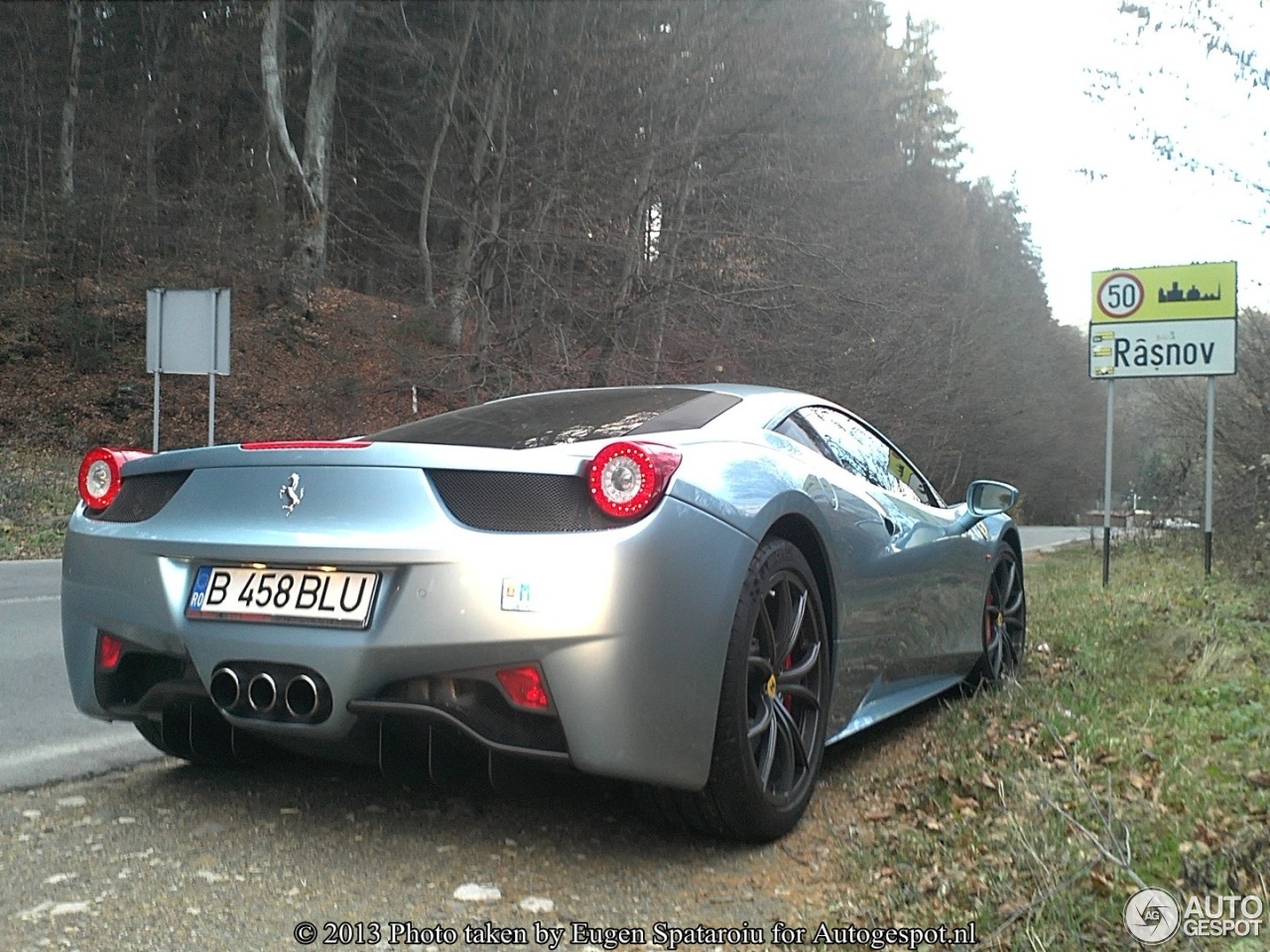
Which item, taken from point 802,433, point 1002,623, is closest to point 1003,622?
point 1002,623

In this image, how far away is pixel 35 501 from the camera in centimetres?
1630

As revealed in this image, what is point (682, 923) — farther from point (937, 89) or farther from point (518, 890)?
point (937, 89)

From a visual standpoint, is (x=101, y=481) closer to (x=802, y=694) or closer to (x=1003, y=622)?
(x=802, y=694)

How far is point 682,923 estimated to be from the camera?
282cm

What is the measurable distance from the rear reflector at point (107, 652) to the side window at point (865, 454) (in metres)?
2.33

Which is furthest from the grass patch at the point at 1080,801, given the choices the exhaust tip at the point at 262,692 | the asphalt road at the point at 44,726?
the asphalt road at the point at 44,726

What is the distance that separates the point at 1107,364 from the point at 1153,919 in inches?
413

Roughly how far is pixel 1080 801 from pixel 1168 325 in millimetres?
9709

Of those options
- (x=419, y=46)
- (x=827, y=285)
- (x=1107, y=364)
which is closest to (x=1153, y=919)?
(x=1107, y=364)

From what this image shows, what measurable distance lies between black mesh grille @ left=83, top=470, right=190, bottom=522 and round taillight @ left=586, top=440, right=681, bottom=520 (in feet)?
4.01

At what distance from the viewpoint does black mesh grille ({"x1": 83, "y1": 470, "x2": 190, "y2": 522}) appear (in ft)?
11.4

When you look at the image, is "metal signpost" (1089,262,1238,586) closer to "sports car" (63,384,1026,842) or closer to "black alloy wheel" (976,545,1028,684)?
"black alloy wheel" (976,545,1028,684)

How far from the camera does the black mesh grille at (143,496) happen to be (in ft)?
11.4

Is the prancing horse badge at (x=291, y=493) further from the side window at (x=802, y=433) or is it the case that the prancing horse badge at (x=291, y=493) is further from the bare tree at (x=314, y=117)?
the bare tree at (x=314, y=117)
